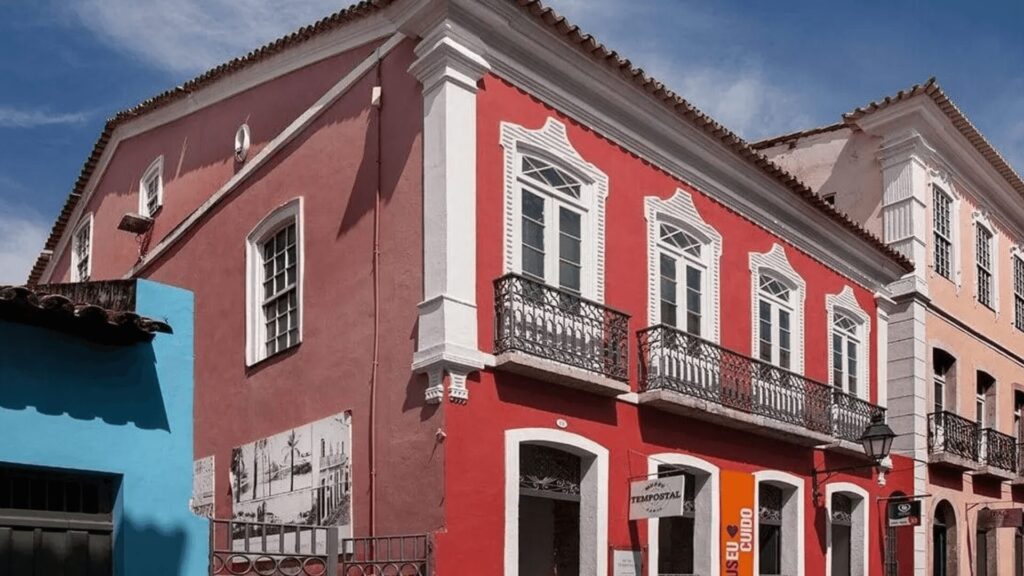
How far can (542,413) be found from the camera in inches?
466

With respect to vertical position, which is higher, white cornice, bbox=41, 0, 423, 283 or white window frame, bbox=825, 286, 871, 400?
white cornice, bbox=41, 0, 423, 283

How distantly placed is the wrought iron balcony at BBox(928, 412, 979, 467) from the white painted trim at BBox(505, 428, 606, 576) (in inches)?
349

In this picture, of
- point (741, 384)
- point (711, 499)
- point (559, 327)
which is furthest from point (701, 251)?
point (559, 327)

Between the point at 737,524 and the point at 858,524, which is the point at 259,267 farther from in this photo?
the point at 858,524

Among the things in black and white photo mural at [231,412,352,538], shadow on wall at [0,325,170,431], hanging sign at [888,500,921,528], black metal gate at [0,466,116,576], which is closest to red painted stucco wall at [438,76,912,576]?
hanging sign at [888,500,921,528]

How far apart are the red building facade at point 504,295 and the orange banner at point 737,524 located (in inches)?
1.7

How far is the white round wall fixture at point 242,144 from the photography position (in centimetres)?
1515

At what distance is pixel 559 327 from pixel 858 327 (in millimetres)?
8378

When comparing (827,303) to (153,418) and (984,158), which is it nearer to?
(984,158)

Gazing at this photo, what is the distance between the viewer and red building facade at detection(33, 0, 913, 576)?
11.4 metres

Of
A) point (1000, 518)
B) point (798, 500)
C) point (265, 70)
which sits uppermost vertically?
point (265, 70)

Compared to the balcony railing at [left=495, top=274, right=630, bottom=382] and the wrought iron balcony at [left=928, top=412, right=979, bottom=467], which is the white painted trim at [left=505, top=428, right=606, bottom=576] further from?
the wrought iron balcony at [left=928, top=412, right=979, bottom=467]

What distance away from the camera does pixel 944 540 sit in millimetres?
20234

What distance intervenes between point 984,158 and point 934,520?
635cm
